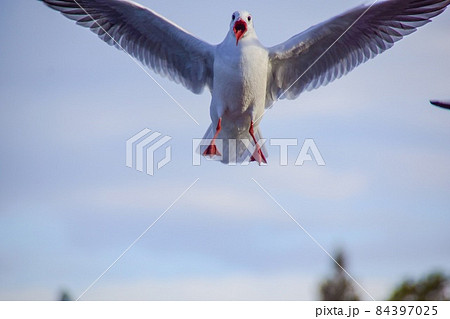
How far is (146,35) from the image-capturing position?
3855 millimetres

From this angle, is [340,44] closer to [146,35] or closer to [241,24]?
[241,24]

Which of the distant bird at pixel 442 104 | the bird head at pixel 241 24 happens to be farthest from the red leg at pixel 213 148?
the distant bird at pixel 442 104

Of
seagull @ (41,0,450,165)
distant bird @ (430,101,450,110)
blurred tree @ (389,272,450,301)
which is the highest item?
seagull @ (41,0,450,165)

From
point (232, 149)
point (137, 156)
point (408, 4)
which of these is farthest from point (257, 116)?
point (408, 4)

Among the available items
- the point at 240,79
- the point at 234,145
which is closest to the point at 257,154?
the point at 234,145

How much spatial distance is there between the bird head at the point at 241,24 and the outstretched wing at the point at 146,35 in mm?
199

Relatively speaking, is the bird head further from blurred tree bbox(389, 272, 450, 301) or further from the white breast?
blurred tree bbox(389, 272, 450, 301)

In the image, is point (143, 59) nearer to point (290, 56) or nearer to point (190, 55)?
point (190, 55)

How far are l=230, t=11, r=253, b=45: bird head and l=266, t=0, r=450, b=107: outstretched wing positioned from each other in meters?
0.15

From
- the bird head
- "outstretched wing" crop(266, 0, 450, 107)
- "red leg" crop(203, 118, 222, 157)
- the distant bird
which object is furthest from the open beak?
the distant bird

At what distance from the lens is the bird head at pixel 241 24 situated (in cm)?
366

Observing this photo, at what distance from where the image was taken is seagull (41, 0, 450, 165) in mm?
3684

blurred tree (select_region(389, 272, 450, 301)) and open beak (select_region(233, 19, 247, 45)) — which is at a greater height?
open beak (select_region(233, 19, 247, 45))

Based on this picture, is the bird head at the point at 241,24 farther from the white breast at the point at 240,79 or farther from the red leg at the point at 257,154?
the red leg at the point at 257,154
